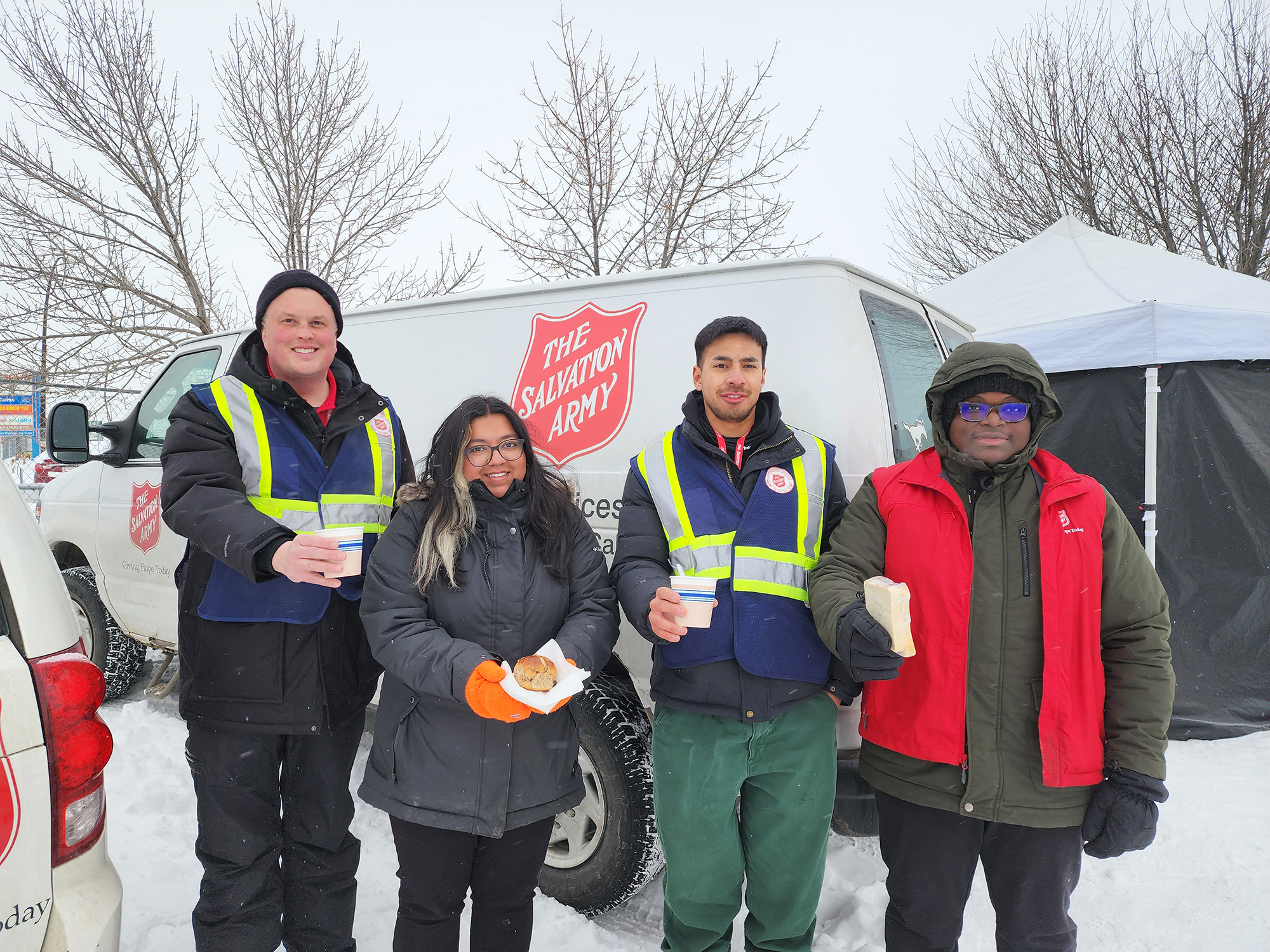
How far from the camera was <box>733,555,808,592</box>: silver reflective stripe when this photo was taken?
6.68ft

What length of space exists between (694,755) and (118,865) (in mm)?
2518

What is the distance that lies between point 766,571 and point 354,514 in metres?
1.19

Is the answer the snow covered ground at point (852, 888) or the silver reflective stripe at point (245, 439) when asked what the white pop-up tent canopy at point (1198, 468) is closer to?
the snow covered ground at point (852, 888)

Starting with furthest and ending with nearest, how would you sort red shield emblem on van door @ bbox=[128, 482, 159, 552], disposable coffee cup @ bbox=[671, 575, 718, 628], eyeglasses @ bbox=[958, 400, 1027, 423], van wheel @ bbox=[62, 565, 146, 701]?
van wheel @ bbox=[62, 565, 146, 701] < red shield emblem on van door @ bbox=[128, 482, 159, 552] < eyeglasses @ bbox=[958, 400, 1027, 423] < disposable coffee cup @ bbox=[671, 575, 718, 628]

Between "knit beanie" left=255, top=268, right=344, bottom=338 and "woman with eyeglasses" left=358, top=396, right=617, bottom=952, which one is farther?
"knit beanie" left=255, top=268, right=344, bottom=338

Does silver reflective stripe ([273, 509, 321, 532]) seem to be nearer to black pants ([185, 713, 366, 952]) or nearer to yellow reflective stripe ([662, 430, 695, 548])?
black pants ([185, 713, 366, 952])

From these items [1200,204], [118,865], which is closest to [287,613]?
[118,865]

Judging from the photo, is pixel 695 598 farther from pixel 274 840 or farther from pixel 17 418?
pixel 17 418

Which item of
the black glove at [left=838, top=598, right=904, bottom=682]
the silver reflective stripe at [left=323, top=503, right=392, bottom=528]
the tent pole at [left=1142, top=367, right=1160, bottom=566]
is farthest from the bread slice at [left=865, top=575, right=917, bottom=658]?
the tent pole at [left=1142, top=367, right=1160, bottom=566]

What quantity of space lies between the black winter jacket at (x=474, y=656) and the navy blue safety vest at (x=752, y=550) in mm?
260

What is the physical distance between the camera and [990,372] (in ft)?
6.35

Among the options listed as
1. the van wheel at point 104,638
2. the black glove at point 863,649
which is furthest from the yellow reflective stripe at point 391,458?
the van wheel at point 104,638

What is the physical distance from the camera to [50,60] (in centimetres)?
924

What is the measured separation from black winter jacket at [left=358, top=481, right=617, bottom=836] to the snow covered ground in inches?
40.8
